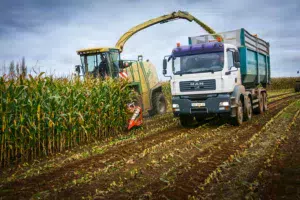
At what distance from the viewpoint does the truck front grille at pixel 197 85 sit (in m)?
9.44

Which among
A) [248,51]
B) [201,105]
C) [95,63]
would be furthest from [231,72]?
[95,63]

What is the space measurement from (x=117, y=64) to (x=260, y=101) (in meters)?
6.76

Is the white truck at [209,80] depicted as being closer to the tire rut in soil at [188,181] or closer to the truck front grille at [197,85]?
the truck front grille at [197,85]

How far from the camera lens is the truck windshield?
9.53m

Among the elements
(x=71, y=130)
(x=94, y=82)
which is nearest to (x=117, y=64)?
(x=94, y=82)

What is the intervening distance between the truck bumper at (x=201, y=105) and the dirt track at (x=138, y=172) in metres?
1.32

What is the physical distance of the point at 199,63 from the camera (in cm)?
981

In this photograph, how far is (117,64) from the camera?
1285 centimetres

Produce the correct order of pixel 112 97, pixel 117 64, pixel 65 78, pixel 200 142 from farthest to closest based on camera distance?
pixel 117 64
pixel 112 97
pixel 65 78
pixel 200 142

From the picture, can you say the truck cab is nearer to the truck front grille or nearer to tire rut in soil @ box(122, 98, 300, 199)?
the truck front grille

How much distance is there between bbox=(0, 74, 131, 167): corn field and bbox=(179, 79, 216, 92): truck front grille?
2.37 m

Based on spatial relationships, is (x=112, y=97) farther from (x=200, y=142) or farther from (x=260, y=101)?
(x=260, y=101)

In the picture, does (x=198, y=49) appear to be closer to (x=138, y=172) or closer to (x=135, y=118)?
(x=135, y=118)

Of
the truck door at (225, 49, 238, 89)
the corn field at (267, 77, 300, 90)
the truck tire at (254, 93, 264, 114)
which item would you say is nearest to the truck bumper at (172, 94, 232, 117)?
the truck door at (225, 49, 238, 89)
